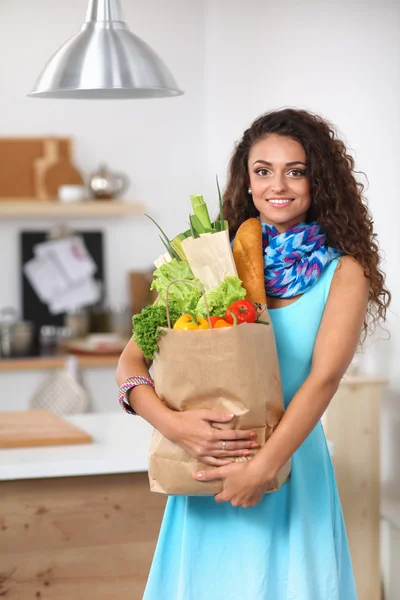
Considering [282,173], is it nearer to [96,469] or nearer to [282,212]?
[282,212]

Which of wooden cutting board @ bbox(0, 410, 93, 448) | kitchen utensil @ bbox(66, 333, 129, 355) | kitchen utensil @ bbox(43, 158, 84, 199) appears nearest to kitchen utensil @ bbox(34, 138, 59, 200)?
kitchen utensil @ bbox(43, 158, 84, 199)

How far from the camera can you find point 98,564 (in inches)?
81.2

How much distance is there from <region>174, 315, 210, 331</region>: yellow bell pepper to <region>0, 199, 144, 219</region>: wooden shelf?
3.20 metres

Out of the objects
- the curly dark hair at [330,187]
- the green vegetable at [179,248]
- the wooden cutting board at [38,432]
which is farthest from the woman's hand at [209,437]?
the wooden cutting board at [38,432]

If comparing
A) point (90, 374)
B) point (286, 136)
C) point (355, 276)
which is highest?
point (286, 136)

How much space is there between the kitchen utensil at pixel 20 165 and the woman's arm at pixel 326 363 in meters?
3.30

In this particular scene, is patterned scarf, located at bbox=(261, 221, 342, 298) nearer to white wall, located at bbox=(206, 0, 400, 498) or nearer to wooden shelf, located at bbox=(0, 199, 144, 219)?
white wall, located at bbox=(206, 0, 400, 498)

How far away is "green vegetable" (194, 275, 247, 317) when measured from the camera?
4.37ft

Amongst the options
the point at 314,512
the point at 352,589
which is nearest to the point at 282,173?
the point at 314,512

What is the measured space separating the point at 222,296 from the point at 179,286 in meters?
0.09

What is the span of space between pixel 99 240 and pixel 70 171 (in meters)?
0.44

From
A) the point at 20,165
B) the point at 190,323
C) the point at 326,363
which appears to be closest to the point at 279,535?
the point at 326,363

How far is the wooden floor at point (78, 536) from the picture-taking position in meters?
2.00

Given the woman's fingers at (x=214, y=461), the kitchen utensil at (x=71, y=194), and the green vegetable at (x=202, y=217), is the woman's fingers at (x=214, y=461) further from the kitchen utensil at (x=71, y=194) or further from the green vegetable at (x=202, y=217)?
the kitchen utensil at (x=71, y=194)
